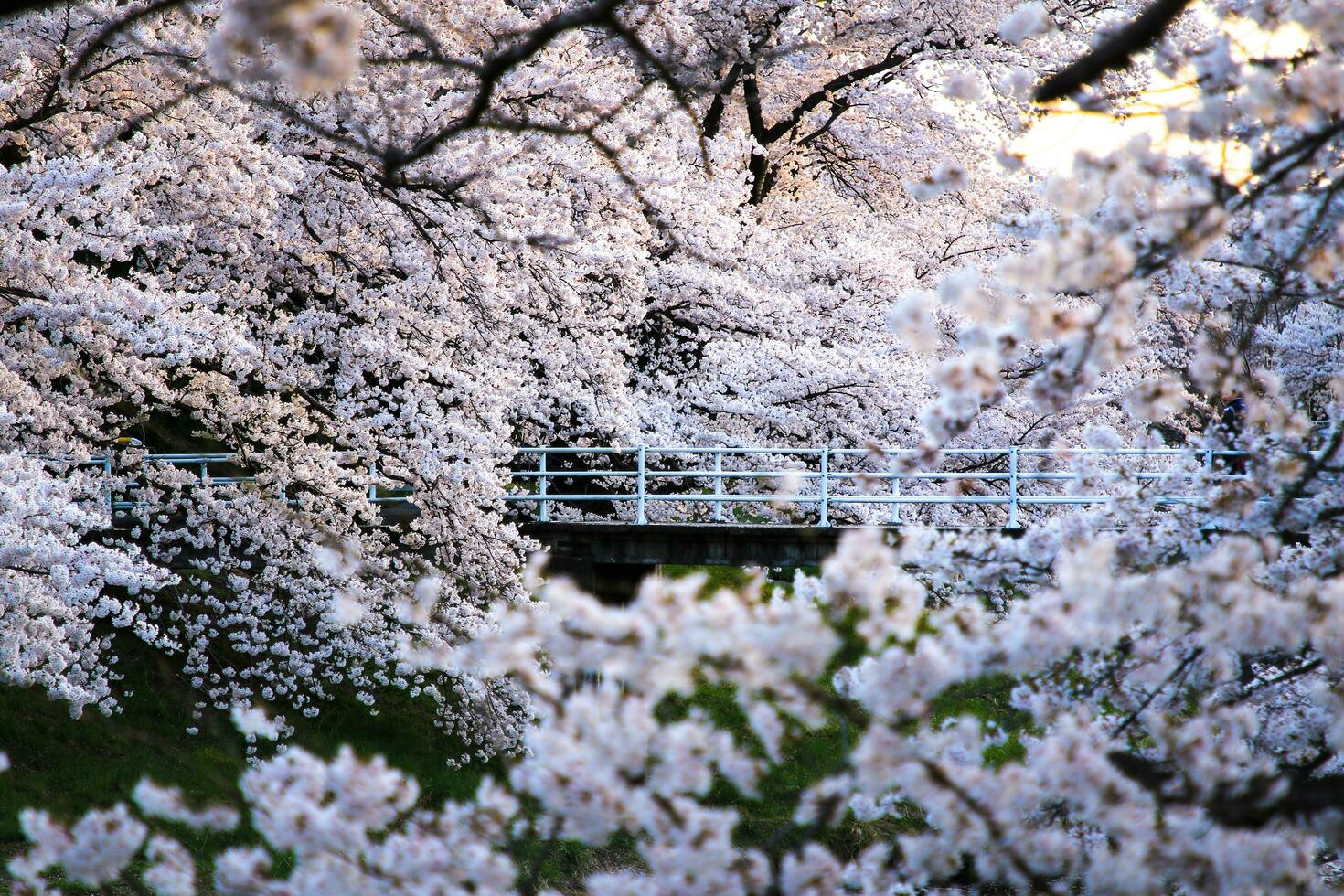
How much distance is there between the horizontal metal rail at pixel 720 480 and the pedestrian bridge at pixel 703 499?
0.02m

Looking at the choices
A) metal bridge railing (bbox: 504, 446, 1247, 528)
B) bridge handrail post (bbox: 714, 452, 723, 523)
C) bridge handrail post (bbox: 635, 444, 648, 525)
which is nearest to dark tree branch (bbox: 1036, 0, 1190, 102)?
metal bridge railing (bbox: 504, 446, 1247, 528)

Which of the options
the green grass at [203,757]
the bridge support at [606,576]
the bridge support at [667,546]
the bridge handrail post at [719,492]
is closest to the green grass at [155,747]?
the green grass at [203,757]

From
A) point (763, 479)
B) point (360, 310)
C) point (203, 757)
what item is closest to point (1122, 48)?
point (360, 310)

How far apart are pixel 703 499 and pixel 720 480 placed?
33 cm

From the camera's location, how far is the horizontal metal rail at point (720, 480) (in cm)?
1116

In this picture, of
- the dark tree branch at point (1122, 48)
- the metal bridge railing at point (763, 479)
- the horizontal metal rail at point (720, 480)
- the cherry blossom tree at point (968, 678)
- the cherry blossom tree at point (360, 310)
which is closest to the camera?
the dark tree branch at point (1122, 48)

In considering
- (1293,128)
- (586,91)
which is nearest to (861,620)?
(1293,128)

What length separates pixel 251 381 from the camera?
10695 mm

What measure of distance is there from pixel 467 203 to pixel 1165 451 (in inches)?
209

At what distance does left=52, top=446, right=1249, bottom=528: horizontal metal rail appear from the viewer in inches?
440

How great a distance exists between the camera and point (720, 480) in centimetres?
1277

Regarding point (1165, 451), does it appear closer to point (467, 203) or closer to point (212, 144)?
point (467, 203)

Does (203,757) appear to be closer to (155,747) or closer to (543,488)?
(155,747)

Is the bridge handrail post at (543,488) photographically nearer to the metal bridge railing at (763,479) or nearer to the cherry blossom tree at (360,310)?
the metal bridge railing at (763,479)
